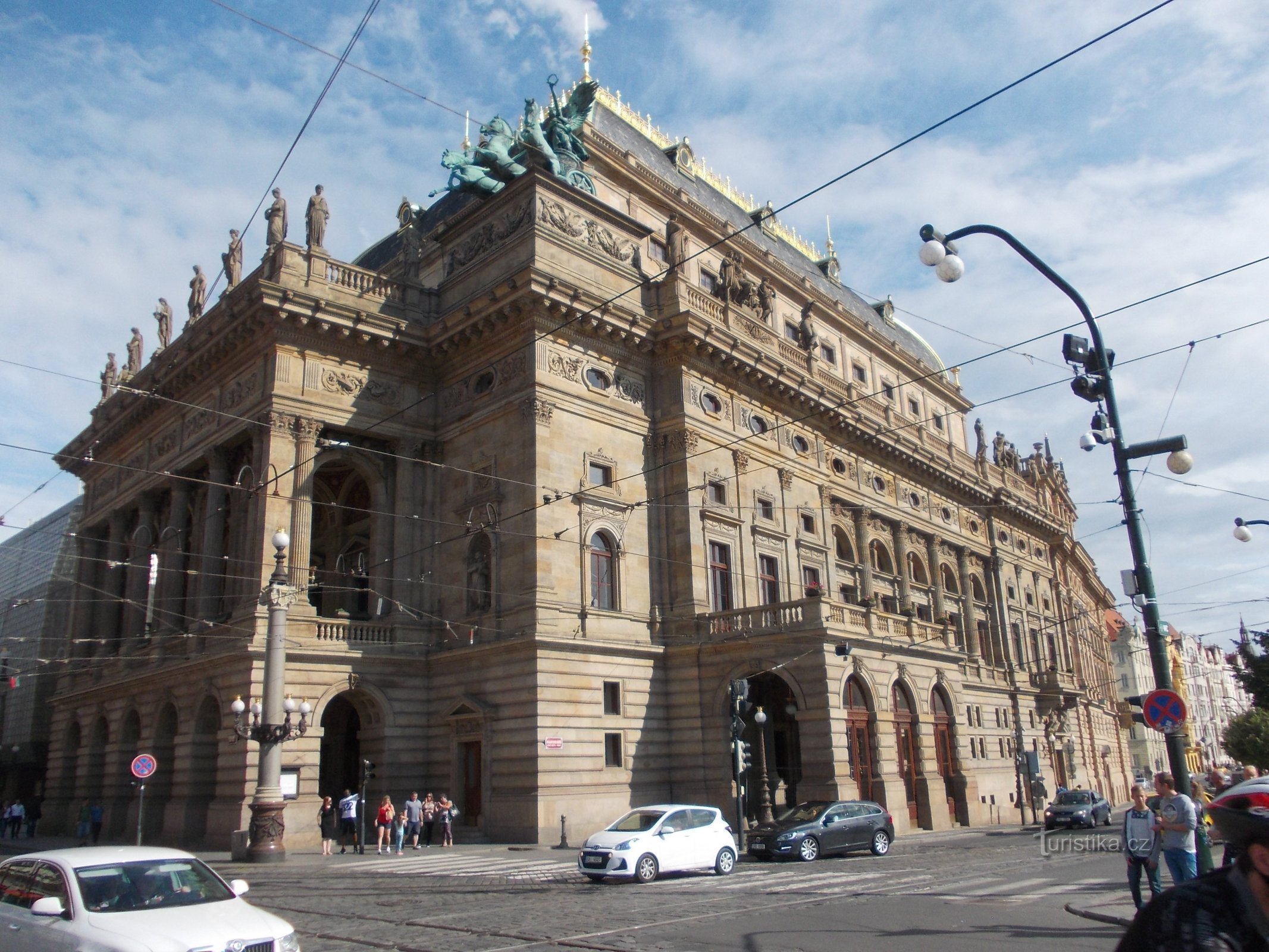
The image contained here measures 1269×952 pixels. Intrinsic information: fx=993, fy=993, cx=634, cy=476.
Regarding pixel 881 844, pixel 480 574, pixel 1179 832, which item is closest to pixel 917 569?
pixel 881 844

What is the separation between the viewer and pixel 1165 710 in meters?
12.7

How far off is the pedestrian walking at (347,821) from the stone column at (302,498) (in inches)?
255

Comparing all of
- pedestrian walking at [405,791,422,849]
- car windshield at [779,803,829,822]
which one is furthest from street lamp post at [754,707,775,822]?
pedestrian walking at [405,791,422,849]

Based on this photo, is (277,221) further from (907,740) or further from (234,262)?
(907,740)

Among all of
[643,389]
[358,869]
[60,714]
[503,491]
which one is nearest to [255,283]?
[503,491]

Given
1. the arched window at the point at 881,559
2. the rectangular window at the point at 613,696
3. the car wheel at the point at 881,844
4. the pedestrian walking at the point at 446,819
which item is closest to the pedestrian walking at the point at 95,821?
the pedestrian walking at the point at 446,819

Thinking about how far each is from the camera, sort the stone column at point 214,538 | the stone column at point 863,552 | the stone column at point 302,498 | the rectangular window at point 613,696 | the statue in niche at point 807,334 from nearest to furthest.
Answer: the rectangular window at point 613,696 < the stone column at point 302,498 < the stone column at point 214,538 < the stone column at point 863,552 < the statue in niche at point 807,334

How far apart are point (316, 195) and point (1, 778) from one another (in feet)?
174

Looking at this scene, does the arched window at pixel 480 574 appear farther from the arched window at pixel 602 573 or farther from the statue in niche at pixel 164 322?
the statue in niche at pixel 164 322

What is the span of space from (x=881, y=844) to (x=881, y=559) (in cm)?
2289

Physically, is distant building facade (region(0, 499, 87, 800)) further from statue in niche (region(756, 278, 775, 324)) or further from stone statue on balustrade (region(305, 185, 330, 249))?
statue in niche (region(756, 278, 775, 324))

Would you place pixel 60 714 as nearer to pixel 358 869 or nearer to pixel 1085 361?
pixel 358 869

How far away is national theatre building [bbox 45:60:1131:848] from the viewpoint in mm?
30312

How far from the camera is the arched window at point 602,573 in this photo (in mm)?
32344
